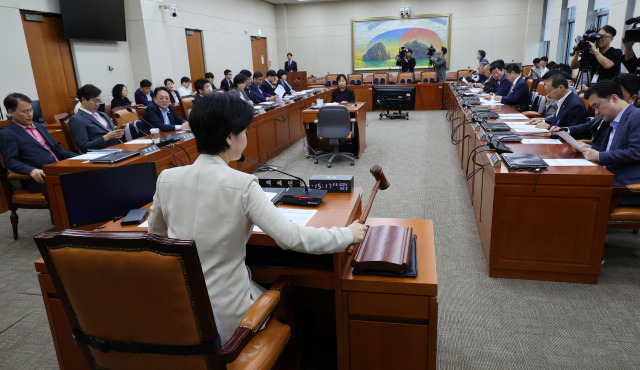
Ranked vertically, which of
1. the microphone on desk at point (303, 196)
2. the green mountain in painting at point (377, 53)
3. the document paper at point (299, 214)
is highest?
the green mountain in painting at point (377, 53)

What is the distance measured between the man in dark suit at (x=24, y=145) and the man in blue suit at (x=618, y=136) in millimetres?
3922

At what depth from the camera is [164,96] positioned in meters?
4.46

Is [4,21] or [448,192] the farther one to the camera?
[4,21]

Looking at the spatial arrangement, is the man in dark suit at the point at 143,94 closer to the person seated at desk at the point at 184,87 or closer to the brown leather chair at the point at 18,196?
the person seated at desk at the point at 184,87

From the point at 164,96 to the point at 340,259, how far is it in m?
3.57

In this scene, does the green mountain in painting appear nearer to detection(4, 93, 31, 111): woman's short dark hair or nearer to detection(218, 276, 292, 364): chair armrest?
detection(4, 93, 31, 111): woman's short dark hair

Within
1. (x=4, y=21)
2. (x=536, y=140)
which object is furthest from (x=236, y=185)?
(x=4, y=21)

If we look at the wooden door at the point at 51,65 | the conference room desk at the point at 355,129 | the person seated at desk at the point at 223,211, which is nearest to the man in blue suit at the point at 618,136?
the person seated at desk at the point at 223,211

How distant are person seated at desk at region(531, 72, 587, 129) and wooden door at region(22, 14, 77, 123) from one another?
6.76 m

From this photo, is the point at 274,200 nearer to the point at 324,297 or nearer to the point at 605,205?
the point at 324,297

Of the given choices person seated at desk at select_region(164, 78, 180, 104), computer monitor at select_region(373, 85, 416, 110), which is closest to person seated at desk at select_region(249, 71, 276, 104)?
person seated at desk at select_region(164, 78, 180, 104)

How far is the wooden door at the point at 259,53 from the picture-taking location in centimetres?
1301

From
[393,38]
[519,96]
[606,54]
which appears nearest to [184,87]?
[519,96]

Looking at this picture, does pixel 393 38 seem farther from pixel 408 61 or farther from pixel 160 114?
pixel 160 114
